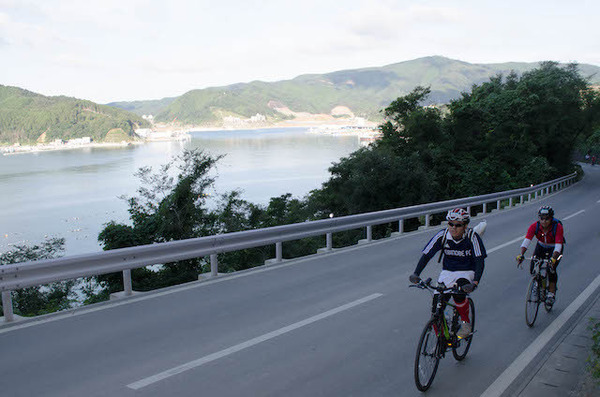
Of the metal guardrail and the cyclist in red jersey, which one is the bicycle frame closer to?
the cyclist in red jersey

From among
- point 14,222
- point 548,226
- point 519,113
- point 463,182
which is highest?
point 519,113

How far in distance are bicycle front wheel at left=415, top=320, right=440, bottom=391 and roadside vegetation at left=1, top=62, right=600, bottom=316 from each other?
1111 centimetres

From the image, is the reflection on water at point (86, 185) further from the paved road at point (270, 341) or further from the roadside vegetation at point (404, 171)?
the paved road at point (270, 341)

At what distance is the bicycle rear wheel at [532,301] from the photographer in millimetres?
6504

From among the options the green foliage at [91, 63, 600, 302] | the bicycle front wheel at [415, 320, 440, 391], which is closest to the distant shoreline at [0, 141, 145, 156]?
the green foliage at [91, 63, 600, 302]

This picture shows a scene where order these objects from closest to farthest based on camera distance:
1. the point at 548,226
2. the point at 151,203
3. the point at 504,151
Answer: the point at 548,226
the point at 151,203
the point at 504,151

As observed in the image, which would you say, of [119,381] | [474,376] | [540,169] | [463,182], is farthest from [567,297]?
[540,169]

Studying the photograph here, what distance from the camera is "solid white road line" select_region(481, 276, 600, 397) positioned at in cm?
479

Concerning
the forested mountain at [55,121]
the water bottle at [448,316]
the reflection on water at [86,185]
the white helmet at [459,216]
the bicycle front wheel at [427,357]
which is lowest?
the reflection on water at [86,185]

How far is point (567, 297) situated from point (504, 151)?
45.2 metres

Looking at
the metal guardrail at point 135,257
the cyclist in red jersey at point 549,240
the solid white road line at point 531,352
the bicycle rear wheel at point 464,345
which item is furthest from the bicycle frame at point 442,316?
the metal guardrail at point 135,257

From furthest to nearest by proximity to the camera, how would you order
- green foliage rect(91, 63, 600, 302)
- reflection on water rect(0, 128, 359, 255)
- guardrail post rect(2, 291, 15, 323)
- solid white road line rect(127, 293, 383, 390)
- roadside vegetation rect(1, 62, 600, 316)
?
1. reflection on water rect(0, 128, 359, 255)
2. green foliage rect(91, 63, 600, 302)
3. roadside vegetation rect(1, 62, 600, 316)
4. guardrail post rect(2, 291, 15, 323)
5. solid white road line rect(127, 293, 383, 390)

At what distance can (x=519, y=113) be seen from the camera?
50062 mm

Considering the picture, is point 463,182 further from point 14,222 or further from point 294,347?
point 14,222
